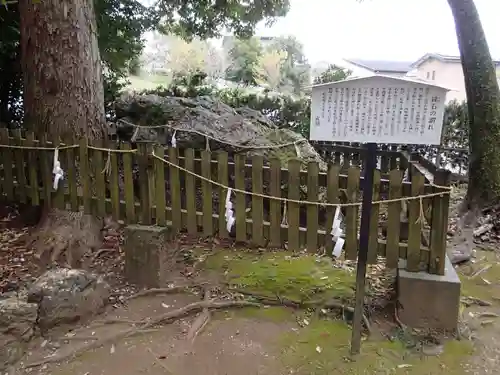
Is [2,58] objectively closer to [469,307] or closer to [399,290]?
[399,290]

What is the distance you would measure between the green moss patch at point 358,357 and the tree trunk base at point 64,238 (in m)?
2.73

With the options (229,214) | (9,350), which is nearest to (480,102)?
(229,214)

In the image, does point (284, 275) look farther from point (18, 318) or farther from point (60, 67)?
point (60, 67)

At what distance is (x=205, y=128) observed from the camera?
5.76 metres

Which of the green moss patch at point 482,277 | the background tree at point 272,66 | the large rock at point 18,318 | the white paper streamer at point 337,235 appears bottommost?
the green moss patch at point 482,277

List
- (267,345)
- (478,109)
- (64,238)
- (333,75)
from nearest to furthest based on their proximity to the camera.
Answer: (267,345) < (64,238) < (478,109) < (333,75)

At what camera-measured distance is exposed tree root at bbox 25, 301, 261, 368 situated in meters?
3.07

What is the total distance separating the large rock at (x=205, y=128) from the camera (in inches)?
221

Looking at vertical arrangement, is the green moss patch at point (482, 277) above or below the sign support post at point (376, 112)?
below

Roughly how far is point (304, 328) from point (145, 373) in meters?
1.31

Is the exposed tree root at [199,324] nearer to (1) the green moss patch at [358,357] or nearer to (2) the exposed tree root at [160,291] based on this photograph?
(2) the exposed tree root at [160,291]

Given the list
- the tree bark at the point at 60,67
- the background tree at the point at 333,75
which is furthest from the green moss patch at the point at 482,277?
the background tree at the point at 333,75

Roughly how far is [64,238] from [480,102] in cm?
567

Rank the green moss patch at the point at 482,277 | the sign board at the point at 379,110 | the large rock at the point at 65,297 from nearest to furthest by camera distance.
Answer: the sign board at the point at 379,110 < the large rock at the point at 65,297 < the green moss patch at the point at 482,277
